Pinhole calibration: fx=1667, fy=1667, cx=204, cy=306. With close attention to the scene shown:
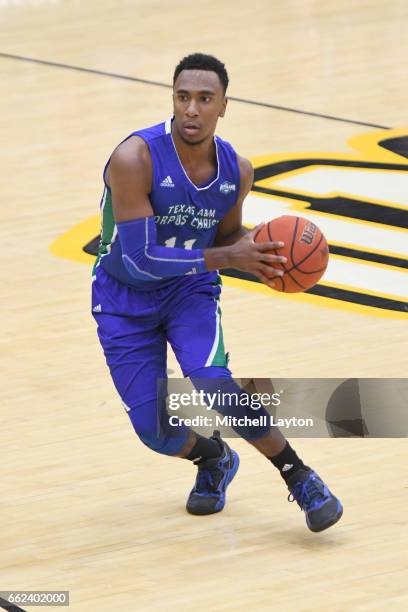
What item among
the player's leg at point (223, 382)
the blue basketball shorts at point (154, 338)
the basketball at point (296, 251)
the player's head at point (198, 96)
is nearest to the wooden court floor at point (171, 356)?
the player's leg at point (223, 382)

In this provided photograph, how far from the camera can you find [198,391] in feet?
19.9

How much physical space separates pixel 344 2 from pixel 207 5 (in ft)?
4.88

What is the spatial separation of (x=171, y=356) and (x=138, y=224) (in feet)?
8.35

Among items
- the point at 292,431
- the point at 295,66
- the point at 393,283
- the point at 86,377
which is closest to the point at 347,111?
the point at 295,66

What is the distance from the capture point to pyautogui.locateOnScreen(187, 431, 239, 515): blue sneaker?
21.3ft

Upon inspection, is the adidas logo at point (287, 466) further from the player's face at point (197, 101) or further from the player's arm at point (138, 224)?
the player's face at point (197, 101)

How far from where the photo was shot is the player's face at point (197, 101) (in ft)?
19.7

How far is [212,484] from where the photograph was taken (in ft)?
21.4

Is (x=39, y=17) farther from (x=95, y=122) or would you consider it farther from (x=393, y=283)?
(x=393, y=283)

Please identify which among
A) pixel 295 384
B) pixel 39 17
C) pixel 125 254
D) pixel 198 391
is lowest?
pixel 39 17

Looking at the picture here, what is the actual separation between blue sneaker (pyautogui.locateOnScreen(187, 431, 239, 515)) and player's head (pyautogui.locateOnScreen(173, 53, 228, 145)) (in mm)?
1270

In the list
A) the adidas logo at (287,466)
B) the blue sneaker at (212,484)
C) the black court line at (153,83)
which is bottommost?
the black court line at (153,83)

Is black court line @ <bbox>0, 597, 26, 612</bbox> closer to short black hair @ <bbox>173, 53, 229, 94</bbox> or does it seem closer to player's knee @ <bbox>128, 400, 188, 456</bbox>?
player's knee @ <bbox>128, 400, 188, 456</bbox>

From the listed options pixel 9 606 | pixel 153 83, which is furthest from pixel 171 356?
pixel 153 83
